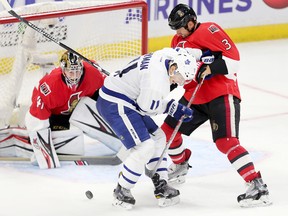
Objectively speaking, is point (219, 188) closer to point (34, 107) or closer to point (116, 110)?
point (116, 110)

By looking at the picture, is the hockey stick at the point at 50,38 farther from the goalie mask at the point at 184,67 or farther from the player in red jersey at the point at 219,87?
the goalie mask at the point at 184,67

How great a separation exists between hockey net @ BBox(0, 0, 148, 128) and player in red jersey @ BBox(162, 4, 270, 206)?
83 cm

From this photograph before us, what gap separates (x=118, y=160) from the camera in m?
5.31

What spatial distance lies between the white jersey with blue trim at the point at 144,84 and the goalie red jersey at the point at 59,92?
0.64 metres

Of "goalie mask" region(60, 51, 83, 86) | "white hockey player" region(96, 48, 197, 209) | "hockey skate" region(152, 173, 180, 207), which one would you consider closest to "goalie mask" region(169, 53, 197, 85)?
"white hockey player" region(96, 48, 197, 209)

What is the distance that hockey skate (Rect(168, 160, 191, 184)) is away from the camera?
5.03m

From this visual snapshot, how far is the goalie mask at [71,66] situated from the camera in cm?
514

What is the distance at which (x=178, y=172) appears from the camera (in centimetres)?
505

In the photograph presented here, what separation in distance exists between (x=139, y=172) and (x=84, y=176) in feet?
2.18

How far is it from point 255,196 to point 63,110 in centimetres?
134

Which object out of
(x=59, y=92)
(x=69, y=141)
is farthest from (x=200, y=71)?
(x=69, y=141)

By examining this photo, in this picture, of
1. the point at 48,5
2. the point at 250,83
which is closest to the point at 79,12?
the point at 48,5

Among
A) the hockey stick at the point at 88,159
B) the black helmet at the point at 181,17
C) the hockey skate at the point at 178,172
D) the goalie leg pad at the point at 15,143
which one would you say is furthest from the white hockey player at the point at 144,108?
the goalie leg pad at the point at 15,143

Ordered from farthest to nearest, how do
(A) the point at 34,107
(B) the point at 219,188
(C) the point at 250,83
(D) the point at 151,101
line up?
(C) the point at 250,83
(A) the point at 34,107
(B) the point at 219,188
(D) the point at 151,101
